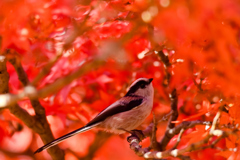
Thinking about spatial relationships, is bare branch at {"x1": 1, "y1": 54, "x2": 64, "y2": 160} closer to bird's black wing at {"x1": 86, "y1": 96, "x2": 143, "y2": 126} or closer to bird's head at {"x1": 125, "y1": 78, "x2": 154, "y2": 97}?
bird's black wing at {"x1": 86, "y1": 96, "x2": 143, "y2": 126}

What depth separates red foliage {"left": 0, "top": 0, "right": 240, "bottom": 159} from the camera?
137 cm

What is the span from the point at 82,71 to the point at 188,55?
0.65m

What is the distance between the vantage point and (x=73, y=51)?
8.53 feet

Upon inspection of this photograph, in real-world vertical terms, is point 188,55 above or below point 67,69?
above

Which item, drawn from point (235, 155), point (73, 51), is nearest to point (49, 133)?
point (73, 51)

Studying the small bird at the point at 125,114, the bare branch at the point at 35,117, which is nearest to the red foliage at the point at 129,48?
the bare branch at the point at 35,117

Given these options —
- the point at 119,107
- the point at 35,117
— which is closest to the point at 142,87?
the point at 119,107

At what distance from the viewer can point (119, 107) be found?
256 centimetres

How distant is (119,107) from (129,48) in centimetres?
60

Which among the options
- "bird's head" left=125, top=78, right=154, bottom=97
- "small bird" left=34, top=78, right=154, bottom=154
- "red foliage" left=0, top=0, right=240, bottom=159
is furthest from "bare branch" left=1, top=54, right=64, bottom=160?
"bird's head" left=125, top=78, right=154, bottom=97

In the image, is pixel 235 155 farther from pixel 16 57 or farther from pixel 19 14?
pixel 16 57

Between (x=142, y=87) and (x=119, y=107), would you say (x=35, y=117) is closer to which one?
(x=119, y=107)

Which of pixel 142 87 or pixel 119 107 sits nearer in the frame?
pixel 119 107

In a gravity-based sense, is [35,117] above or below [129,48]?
below
